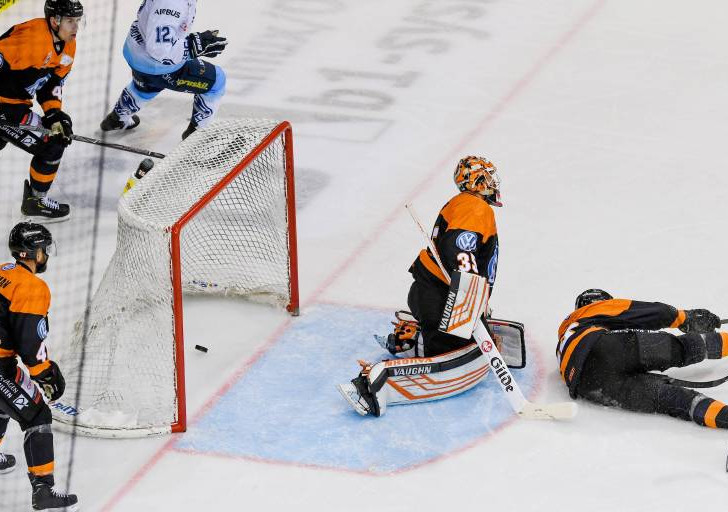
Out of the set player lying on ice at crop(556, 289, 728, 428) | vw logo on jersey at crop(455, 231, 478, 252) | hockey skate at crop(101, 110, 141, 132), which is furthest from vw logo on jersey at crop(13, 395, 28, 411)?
hockey skate at crop(101, 110, 141, 132)

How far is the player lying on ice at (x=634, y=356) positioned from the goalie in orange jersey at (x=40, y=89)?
8.71 feet

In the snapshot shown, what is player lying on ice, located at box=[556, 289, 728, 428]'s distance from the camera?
18.5 ft

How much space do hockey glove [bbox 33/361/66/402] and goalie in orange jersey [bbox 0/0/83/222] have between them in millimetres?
2300

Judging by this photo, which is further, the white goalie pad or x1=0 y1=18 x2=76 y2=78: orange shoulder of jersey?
x1=0 y1=18 x2=76 y2=78: orange shoulder of jersey

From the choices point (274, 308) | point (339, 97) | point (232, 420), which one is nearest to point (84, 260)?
point (274, 308)

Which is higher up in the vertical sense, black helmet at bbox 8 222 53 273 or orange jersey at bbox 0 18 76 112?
black helmet at bbox 8 222 53 273

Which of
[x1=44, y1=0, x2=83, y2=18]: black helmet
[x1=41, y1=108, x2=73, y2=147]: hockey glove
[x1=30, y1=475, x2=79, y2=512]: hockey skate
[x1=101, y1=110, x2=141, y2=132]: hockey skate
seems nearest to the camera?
[x1=30, y1=475, x2=79, y2=512]: hockey skate

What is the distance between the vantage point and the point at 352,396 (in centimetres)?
577

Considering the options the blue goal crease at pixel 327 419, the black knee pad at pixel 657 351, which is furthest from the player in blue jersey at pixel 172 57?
the black knee pad at pixel 657 351

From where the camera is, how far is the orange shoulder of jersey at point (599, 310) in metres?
5.89

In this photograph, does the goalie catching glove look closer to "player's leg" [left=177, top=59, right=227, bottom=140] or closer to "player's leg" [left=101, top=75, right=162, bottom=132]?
"player's leg" [left=177, top=59, right=227, bottom=140]

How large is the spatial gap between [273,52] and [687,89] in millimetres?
2383

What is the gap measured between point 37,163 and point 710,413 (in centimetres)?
337

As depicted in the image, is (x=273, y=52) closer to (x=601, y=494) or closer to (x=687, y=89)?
(x=687, y=89)
